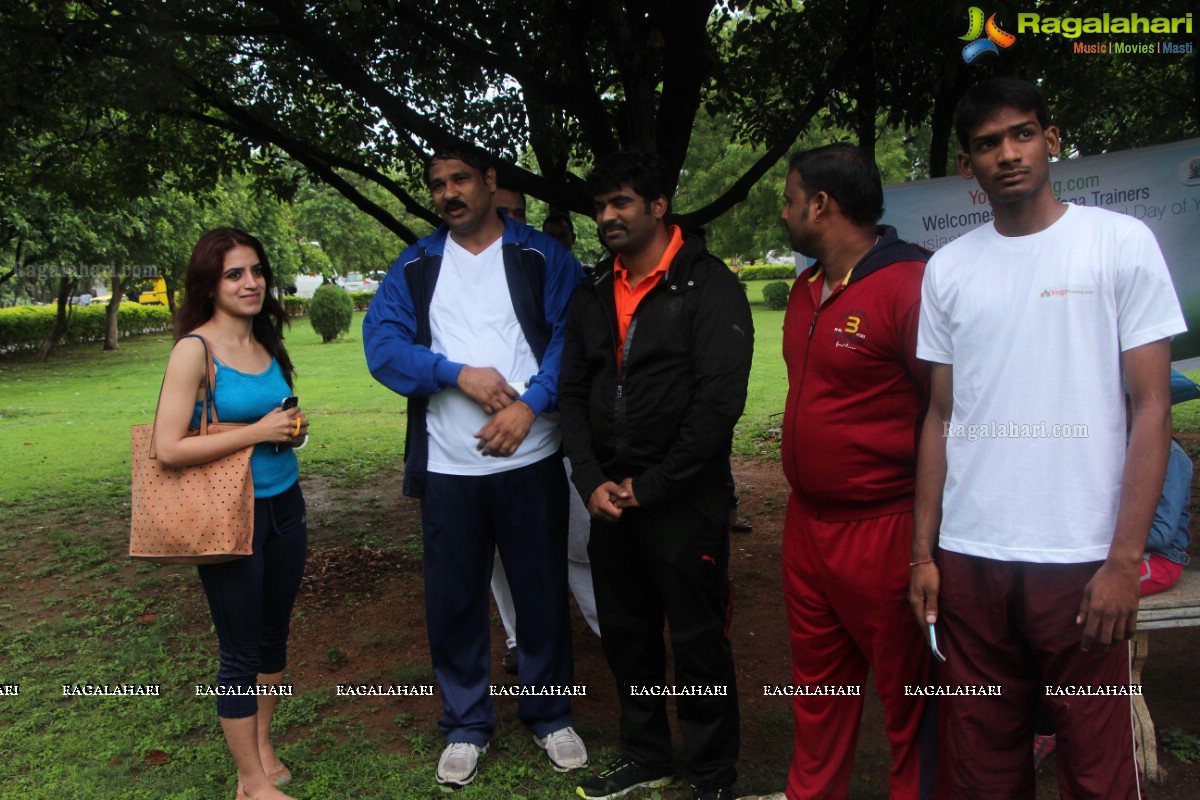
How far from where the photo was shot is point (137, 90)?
5402 millimetres

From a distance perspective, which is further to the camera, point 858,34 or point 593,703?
point 858,34

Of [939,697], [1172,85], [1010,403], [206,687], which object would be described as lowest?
[206,687]

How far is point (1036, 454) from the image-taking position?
93.0 inches

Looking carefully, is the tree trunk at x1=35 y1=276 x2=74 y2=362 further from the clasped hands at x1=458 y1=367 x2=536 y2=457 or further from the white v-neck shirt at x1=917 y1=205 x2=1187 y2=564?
the white v-neck shirt at x1=917 y1=205 x2=1187 y2=564

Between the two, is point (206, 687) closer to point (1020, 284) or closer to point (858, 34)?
point (1020, 284)

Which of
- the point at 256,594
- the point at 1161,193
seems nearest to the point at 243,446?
the point at 256,594

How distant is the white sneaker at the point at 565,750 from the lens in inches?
140

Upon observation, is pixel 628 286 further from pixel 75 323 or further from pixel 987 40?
pixel 75 323

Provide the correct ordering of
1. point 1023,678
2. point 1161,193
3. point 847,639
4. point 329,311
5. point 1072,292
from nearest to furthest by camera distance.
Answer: point 1072,292
point 1023,678
point 847,639
point 1161,193
point 329,311

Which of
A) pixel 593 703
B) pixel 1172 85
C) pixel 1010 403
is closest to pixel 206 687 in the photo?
pixel 593 703

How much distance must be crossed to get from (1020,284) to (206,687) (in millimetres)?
3774

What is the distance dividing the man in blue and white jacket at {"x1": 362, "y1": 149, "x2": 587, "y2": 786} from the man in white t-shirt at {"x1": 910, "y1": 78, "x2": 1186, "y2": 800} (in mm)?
1468

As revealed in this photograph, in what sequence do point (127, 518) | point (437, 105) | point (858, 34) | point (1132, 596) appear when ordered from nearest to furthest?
1. point (1132, 596)
2. point (858, 34)
3. point (437, 105)
4. point (127, 518)

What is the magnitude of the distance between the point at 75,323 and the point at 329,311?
25.7ft
